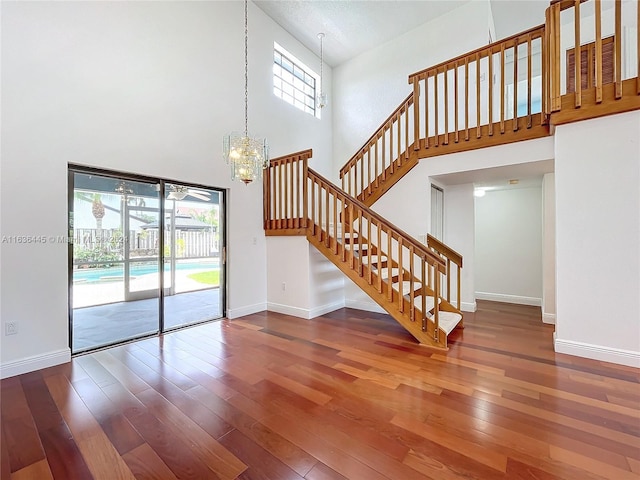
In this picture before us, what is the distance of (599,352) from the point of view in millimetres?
2785

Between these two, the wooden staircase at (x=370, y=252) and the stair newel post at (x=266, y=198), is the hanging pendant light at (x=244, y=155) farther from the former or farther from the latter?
the stair newel post at (x=266, y=198)

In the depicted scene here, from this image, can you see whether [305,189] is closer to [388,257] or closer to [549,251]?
[388,257]

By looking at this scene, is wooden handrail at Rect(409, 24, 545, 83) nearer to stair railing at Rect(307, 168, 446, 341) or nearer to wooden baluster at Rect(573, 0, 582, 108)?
wooden baluster at Rect(573, 0, 582, 108)

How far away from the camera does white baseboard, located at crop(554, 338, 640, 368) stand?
8.73 ft

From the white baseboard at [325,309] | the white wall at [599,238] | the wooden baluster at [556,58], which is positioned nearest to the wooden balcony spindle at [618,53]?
the white wall at [599,238]

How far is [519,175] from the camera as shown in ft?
13.6

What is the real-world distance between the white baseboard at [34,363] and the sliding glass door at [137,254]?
0.65 ft

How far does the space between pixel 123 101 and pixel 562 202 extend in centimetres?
486

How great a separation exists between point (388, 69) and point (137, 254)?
5.59 metres

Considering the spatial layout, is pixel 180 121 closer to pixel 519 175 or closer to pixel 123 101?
pixel 123 101

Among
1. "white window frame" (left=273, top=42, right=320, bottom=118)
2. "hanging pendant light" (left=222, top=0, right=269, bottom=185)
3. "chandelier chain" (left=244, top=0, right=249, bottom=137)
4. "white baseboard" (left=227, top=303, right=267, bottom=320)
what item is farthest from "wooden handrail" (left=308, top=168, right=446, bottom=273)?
"white window frame" (left=273, top=42, right=320, bottom=118)

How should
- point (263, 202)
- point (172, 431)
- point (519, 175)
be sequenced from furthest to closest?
point (263, 202), point (519, 175), point (172, 431)

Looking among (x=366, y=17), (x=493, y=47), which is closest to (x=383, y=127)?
(x=493, y=47)

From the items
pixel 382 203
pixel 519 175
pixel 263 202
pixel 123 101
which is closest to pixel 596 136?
pixel 519 175
